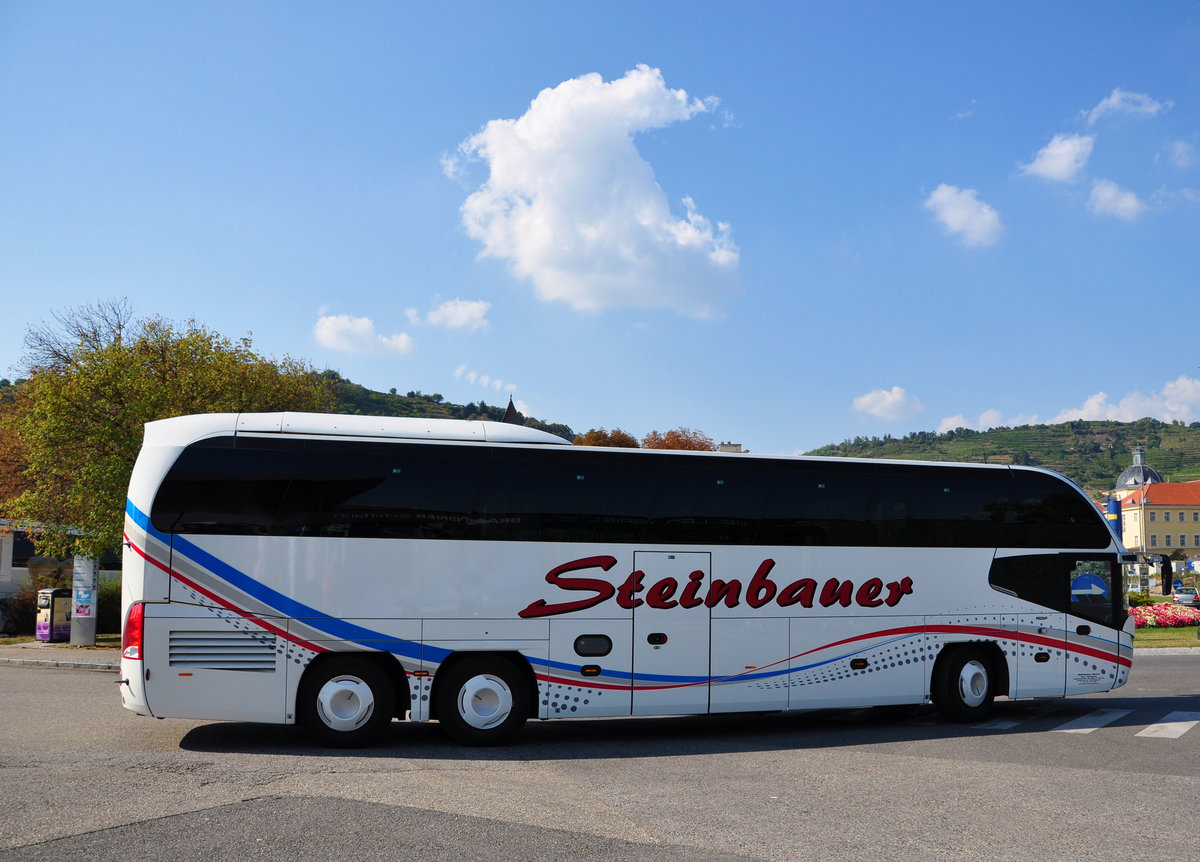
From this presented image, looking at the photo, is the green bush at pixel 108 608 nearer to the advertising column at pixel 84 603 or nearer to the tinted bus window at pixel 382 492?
the advertising column at pixel 84 603

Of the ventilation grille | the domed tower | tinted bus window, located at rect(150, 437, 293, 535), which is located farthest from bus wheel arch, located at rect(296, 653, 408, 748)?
the domed tower

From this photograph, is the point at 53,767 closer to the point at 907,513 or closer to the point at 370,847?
the point at 370,847

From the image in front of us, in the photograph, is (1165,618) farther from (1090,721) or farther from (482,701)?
(482,701)

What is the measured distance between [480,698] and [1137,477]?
16090cm

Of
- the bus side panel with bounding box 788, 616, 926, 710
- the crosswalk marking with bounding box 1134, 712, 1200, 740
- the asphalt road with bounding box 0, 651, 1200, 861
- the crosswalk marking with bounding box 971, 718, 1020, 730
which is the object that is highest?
the bus side panel with bounding box 788, 616, 926, 710

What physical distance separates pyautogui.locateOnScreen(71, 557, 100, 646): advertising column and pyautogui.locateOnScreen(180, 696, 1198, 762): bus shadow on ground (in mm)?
14912

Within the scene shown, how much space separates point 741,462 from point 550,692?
347 cm

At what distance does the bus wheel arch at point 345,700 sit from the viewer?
33.6 feet

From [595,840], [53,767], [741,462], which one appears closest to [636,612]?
[741,462]

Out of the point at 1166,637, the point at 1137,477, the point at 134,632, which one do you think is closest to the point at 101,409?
the point at 134,632

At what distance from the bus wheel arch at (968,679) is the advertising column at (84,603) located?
20570 mm

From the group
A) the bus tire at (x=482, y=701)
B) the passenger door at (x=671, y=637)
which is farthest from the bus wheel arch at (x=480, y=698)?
the passenger door at (x=671, y=637)

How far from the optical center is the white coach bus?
33.1 feet

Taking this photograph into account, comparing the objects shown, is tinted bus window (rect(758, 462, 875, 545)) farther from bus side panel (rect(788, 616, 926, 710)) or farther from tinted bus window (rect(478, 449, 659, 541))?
tinted bus window (rect(478, 449, 659, 541))
